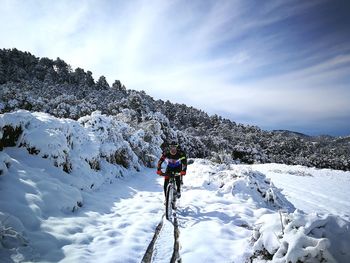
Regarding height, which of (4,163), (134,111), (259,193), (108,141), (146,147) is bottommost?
(259,193)

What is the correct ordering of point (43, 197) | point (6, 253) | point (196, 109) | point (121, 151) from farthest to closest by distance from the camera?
point (196, 109)
point (121, 151)
point (43, 197)
point (6, 253)

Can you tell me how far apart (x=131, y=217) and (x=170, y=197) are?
1.35m

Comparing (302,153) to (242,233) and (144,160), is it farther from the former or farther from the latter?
(242,233)

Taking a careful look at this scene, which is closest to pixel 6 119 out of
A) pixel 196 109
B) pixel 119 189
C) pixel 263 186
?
pixel 119 189

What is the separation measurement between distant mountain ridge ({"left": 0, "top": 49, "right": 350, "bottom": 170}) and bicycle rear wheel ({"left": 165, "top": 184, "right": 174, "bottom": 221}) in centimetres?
1421

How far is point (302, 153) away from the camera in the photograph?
64.7 metres

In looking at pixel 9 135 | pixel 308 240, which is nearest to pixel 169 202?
pixel 308 240

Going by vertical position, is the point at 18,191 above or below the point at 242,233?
above

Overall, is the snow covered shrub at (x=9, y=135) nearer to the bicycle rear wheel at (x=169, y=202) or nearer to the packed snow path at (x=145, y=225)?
the packed snow path at (x=145, y=225)

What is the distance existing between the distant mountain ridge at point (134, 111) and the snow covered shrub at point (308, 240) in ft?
56.7

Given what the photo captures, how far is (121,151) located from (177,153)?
769 cm

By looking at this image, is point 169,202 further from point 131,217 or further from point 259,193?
point 259,193

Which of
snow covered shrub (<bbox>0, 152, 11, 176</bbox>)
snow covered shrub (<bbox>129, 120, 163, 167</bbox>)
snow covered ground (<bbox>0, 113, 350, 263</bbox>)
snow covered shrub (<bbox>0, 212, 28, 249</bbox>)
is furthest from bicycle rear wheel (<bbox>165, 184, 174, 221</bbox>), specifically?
snow covered shrub (<bbox>129, 120, 163, 167</bbox>)

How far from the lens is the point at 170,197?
25.3 ft
